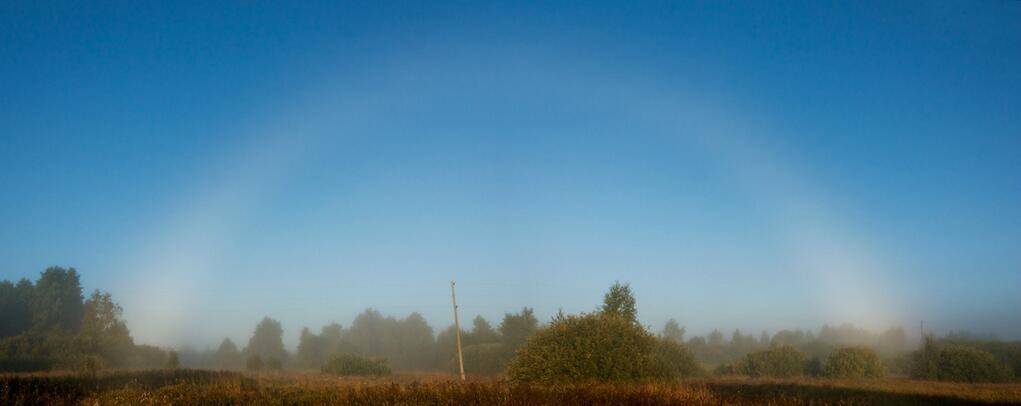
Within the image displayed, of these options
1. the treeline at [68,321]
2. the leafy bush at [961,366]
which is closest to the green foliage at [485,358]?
the leafy bush at [961,366]

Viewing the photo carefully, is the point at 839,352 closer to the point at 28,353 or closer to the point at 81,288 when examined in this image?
the point at 28,353

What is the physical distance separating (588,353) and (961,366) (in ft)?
128

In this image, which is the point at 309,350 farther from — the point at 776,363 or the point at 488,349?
the point at 776,363

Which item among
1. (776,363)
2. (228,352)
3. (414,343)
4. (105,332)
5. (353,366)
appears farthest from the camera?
(228,352)

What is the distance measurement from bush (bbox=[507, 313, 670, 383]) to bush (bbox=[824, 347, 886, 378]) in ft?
110

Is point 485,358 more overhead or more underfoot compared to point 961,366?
more overhead

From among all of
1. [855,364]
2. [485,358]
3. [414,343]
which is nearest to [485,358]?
[485,358]

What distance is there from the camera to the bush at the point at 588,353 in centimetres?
1967

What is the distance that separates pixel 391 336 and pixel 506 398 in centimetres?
11378

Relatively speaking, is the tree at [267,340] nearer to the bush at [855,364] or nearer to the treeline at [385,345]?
the treeline at [385,345]

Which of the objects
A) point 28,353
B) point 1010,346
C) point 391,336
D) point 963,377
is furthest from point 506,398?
point 391,336

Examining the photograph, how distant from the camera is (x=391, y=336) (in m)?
117

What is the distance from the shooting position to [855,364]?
44.3 metres

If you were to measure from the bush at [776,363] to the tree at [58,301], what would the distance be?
88132mm
